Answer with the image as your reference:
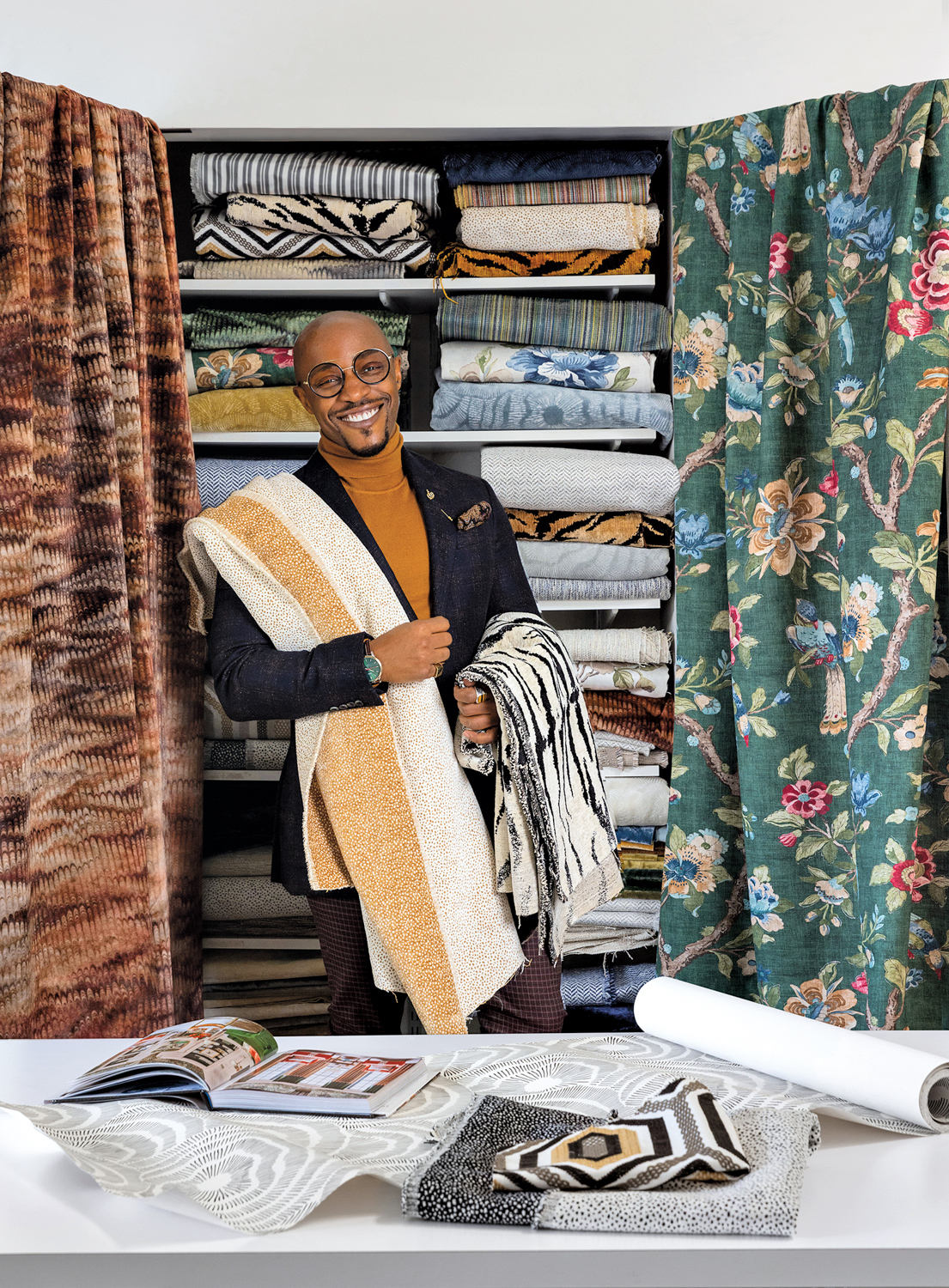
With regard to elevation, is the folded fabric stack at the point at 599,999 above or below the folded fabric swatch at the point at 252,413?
below

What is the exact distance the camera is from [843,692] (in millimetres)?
2049

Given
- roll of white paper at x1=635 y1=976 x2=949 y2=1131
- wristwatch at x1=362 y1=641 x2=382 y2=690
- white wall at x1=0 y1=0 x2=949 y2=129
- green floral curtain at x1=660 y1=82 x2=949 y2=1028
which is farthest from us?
white wall at x1=0 y1=0 x2=949 y2=129

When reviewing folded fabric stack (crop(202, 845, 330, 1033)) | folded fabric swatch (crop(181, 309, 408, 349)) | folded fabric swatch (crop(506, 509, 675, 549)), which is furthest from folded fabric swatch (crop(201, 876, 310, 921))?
folded fabric swatch (crop(181, 309, 408, 349))

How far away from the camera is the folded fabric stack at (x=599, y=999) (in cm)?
230

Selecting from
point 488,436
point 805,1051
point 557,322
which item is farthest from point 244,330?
point 805,1051

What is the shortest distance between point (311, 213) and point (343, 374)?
0.72 meters

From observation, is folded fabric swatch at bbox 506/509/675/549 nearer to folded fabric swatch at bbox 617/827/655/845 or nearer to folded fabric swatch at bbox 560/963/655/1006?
folded fabric swatch at bbox 617/827/655/845

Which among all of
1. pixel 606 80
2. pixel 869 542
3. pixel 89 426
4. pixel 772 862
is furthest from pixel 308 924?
pixel 606 80

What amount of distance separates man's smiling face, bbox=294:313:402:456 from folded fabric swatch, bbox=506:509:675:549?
0.58m

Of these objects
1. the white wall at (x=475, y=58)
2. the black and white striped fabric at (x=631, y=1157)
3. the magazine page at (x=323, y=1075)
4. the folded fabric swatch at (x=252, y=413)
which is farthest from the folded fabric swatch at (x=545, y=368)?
the black and white striped fabric at (x=631, y=1157)

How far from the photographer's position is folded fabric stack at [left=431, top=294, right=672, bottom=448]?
91.4 inches

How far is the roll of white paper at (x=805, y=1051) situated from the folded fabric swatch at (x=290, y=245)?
1.77 m

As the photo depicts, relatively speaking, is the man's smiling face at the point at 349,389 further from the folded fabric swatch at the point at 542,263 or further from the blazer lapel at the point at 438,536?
the folded fabric swatch at the point at 542,263

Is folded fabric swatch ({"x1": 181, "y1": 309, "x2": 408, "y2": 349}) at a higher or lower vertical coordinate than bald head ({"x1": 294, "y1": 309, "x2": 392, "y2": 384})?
higher
